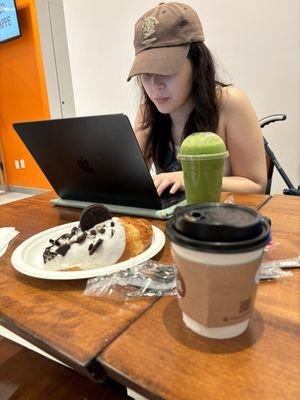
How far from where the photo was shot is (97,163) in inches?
31.0

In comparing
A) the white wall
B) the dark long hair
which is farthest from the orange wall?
the dark long hair

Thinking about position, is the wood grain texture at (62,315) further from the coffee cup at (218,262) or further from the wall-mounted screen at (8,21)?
the wall-mounted screen at (8,21)

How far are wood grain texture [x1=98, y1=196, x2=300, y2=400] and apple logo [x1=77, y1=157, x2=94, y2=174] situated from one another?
0.47 meters

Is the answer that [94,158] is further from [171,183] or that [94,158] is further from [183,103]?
[183,103]

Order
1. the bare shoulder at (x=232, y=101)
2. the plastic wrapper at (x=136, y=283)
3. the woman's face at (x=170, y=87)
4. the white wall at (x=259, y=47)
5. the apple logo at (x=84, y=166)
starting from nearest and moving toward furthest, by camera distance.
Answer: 1. the plastic wrapper at (x=136, y=283)
2. the apple logo at (x=84, y=166)
3. the woman's face at (x=170, y=87)
4. the bare shoulder at (x=232, y=101)
5. the white wall at (x=259, y=47)

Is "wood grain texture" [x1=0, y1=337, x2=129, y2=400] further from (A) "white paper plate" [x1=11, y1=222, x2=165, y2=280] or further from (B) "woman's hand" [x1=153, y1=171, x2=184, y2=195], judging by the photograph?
(B) "woman's hand" [x1=153, y1=171, x2=184, y2=195]

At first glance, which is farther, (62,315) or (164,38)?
(164,38)

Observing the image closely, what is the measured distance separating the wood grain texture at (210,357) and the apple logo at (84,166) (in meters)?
0.47

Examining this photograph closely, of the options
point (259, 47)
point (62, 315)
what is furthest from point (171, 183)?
point (259, 47)

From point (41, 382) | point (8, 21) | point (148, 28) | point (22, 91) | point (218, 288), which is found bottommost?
point (41, 382)

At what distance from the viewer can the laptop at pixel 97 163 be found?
677mm

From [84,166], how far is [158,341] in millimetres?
553

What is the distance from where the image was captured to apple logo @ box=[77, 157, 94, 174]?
81 centimetres

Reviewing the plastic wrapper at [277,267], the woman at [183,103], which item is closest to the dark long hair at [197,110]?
the woman at [183,103]
